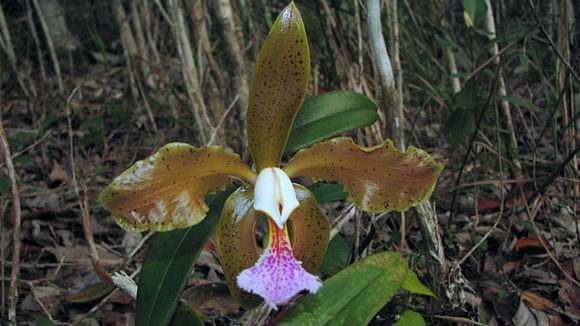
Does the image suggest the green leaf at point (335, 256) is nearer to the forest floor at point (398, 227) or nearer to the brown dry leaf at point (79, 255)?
the forest floor at point (398, 227)

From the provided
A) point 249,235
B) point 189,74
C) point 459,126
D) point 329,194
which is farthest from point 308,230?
point 189,74

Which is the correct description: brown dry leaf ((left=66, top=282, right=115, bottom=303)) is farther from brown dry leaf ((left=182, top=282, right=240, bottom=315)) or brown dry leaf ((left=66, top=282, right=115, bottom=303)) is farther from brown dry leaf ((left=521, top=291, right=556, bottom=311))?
brown dry leaf ((left=521, top=291, right=556, bottom=311))

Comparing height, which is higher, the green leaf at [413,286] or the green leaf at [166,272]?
the green leaf at [166,272]

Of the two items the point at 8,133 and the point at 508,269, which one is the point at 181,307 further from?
the point at 8,133

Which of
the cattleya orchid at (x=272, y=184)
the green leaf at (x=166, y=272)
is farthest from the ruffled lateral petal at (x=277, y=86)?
the green leaf at (x=166, y=272)

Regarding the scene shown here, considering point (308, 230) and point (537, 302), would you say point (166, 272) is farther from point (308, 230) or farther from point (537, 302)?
point (537, 302)

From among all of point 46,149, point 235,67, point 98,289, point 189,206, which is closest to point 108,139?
point 46,149
